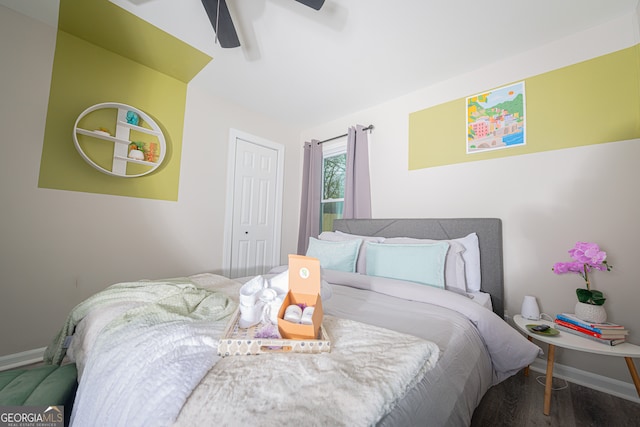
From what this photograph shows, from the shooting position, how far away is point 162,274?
7.93 feet

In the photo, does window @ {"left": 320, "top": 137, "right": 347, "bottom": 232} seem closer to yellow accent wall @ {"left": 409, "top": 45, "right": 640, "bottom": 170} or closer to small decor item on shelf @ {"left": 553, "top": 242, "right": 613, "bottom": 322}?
yellow accent wall @ {"left": 409, "top": 45, "right": 640, "bottom": 170}

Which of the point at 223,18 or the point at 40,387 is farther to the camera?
the point at 223,18

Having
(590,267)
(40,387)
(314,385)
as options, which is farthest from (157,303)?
(590,267)

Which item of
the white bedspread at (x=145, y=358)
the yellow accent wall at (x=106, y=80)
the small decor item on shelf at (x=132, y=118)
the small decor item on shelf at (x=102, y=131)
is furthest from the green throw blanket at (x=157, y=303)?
the small decor item on shelf at (x=132, y=118)

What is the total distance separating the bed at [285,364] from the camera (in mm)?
556

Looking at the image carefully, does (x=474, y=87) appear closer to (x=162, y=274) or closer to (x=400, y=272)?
(x=400, y=272)

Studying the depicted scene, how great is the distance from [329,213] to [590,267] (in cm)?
247

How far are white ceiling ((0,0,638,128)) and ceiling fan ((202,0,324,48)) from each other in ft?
0.49

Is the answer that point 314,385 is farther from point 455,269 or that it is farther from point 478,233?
point 478,233

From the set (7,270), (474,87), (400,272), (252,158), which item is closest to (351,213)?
(400,272)

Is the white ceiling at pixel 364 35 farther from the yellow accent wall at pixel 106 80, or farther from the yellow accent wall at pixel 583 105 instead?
the yellow accent wall at pixel 583 105

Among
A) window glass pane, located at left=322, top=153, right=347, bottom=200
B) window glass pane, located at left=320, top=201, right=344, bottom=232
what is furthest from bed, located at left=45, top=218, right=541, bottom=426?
window glass pane, located at left=322, top=153, right=347, bottom=200

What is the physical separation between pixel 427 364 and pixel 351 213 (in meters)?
2.19

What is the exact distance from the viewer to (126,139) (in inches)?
87.9
